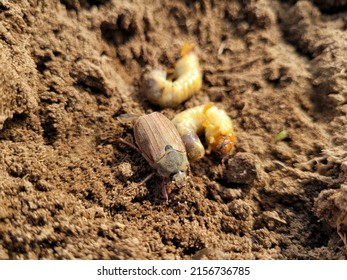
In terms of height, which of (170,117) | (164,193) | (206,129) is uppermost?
(170,117)

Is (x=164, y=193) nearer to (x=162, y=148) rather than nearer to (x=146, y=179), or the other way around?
(x=146, y=179)

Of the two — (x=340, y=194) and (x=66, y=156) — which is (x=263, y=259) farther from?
(x=66, y=156)

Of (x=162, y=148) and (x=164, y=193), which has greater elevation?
(x=162, y=148)

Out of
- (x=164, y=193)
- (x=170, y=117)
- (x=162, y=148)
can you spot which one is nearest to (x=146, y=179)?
(x=164, y=193)

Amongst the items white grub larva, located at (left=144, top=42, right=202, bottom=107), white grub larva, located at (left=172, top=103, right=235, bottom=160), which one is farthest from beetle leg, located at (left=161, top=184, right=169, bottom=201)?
white grub larva, located at (left=144, top=42, right=202, bottom=107)

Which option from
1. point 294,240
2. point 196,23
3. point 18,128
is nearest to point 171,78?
point 196,23

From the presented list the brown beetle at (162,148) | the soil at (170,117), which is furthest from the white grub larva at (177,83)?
the brown beetle at (162,148)
